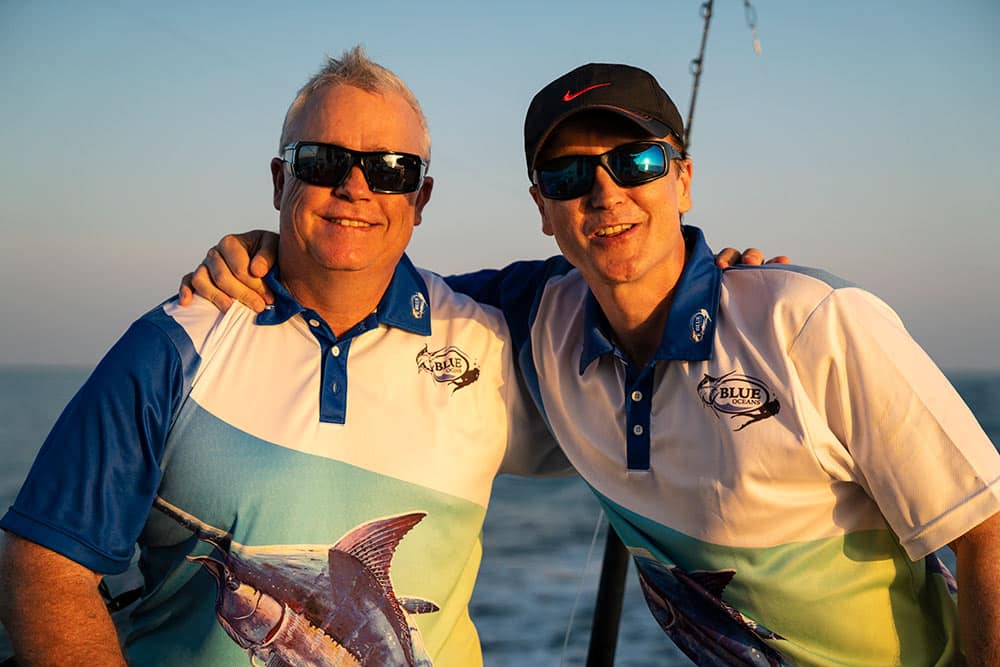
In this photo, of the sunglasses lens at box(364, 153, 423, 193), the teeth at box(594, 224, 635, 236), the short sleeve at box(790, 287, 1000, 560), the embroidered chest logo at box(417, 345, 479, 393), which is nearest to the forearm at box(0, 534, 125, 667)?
the embroidered chest logo at box(417, 345, 479, 393)

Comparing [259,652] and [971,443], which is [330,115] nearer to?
[259,652]

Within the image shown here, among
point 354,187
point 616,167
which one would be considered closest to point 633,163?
point 616,167

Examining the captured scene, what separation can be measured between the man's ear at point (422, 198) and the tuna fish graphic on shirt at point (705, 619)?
4.32 feet

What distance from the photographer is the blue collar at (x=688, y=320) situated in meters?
2.89

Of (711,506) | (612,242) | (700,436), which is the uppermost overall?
(612,242)

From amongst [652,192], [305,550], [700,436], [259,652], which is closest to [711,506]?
[700,436]

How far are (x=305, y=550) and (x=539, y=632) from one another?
23.9 ft

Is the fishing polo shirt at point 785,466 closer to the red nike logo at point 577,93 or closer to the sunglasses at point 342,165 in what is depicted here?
the red nike logo at point 577,93

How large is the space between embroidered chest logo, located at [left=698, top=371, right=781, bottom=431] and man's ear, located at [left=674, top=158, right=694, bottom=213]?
2.27 ft

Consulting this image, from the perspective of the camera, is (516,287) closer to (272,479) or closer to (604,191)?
(604,191)

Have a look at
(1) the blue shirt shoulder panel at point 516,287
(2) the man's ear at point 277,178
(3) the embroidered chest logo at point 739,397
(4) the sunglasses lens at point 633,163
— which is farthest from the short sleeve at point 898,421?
(2) the man's ear at point 277,178

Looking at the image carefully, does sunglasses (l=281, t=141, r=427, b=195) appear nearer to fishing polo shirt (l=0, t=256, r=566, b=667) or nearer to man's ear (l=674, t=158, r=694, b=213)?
fishing polo shirt (l=0, t=256, r=566, b=667)

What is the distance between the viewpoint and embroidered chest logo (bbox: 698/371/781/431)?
8.95 feet

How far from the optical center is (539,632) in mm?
9766
